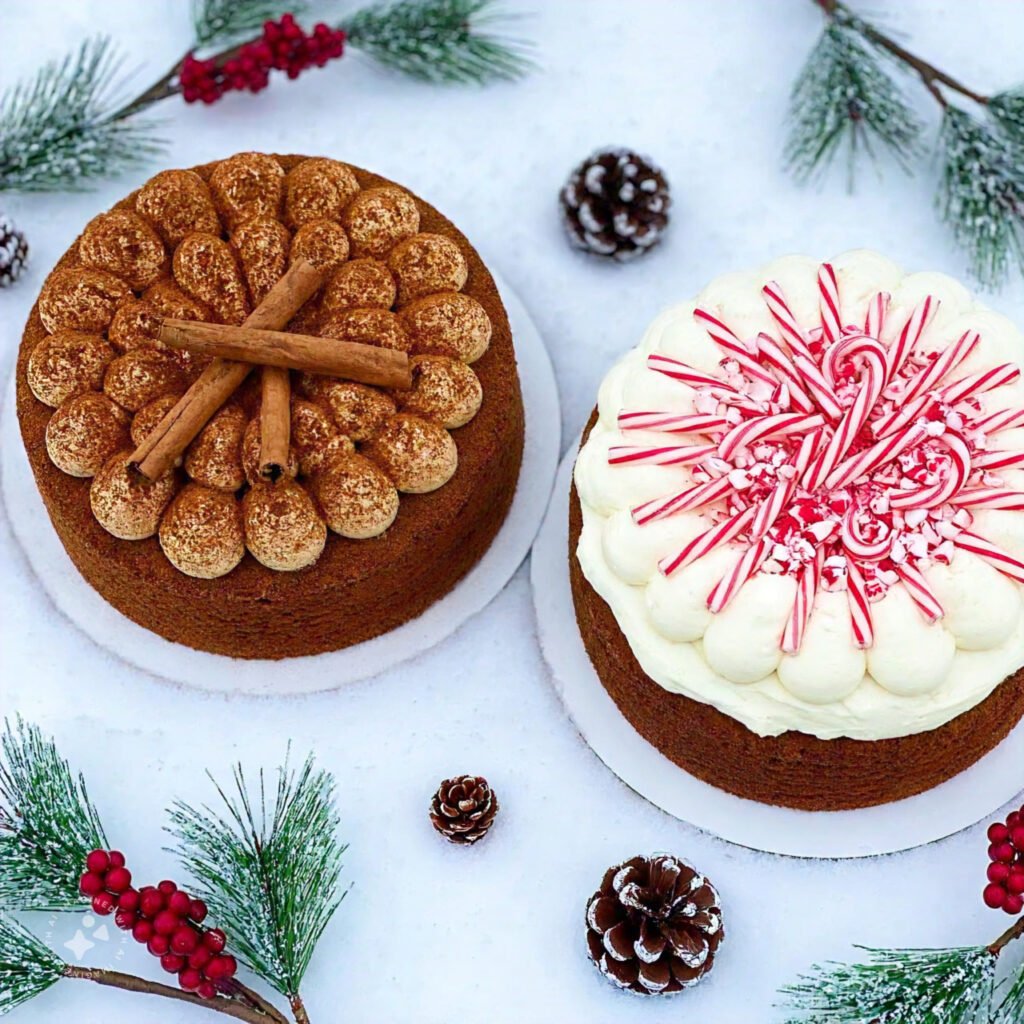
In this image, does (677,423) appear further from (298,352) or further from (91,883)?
(91,883)

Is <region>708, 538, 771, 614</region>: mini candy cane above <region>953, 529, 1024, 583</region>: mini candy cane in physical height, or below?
below

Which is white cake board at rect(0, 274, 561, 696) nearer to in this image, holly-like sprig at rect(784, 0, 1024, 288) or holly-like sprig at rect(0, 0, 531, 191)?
holly-like sprig at rect(0, 0, 531, 191)

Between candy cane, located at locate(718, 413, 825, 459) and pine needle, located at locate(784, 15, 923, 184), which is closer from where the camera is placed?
candy cane, located at locate(718, 413, 825, 459)

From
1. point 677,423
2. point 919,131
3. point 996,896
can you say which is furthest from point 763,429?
point 919,131

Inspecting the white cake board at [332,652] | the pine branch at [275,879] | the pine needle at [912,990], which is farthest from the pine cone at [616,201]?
the pine needle at [912,990]

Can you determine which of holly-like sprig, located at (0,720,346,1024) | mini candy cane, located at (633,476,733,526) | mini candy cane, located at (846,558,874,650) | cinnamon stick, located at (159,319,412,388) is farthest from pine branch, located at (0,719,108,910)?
mini candy cane, located at (846,558,874,650)

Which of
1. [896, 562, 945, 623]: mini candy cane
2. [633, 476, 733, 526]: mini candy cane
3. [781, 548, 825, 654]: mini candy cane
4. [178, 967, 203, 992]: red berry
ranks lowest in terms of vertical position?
[178, 967, 203, 992]: red berry

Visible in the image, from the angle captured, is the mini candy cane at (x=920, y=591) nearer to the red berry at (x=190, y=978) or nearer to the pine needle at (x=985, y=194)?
the pine needle at (x=985, y=194)
